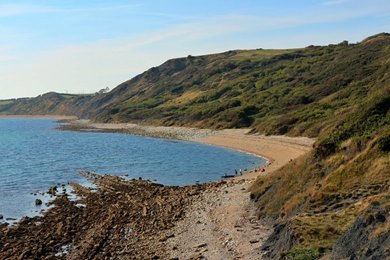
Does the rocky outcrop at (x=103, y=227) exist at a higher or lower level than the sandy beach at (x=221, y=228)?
lower

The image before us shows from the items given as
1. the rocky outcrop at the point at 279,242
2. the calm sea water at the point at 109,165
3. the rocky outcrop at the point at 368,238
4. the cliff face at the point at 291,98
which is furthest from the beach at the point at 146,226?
the cliff face at the point at 291,98

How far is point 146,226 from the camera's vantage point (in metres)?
32.8

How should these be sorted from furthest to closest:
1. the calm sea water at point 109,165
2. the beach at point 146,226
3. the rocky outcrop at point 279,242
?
the calm sea water at point 109,165, the beach at point 146,226, the rocky outcrop at point 279,242

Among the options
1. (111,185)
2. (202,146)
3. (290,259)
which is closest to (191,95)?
(202,146)

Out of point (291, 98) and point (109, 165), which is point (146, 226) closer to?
point (109, 165)

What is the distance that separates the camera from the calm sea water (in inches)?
2156

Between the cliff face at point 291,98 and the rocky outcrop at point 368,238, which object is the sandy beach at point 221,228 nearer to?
the rocky outcrop at point 368,238

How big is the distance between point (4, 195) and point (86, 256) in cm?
2900

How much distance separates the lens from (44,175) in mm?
66625

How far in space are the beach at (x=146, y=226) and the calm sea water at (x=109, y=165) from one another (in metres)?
5.98

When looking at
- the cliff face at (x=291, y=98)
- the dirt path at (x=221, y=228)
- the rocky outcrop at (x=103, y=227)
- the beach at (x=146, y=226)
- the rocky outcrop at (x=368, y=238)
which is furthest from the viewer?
the cliff face at (x=291, y=98)

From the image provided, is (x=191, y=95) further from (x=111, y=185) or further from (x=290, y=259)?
(x=290, y=259)

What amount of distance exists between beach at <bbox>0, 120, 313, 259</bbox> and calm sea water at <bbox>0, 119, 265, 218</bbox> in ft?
19.6

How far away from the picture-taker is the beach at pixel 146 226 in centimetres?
2641
